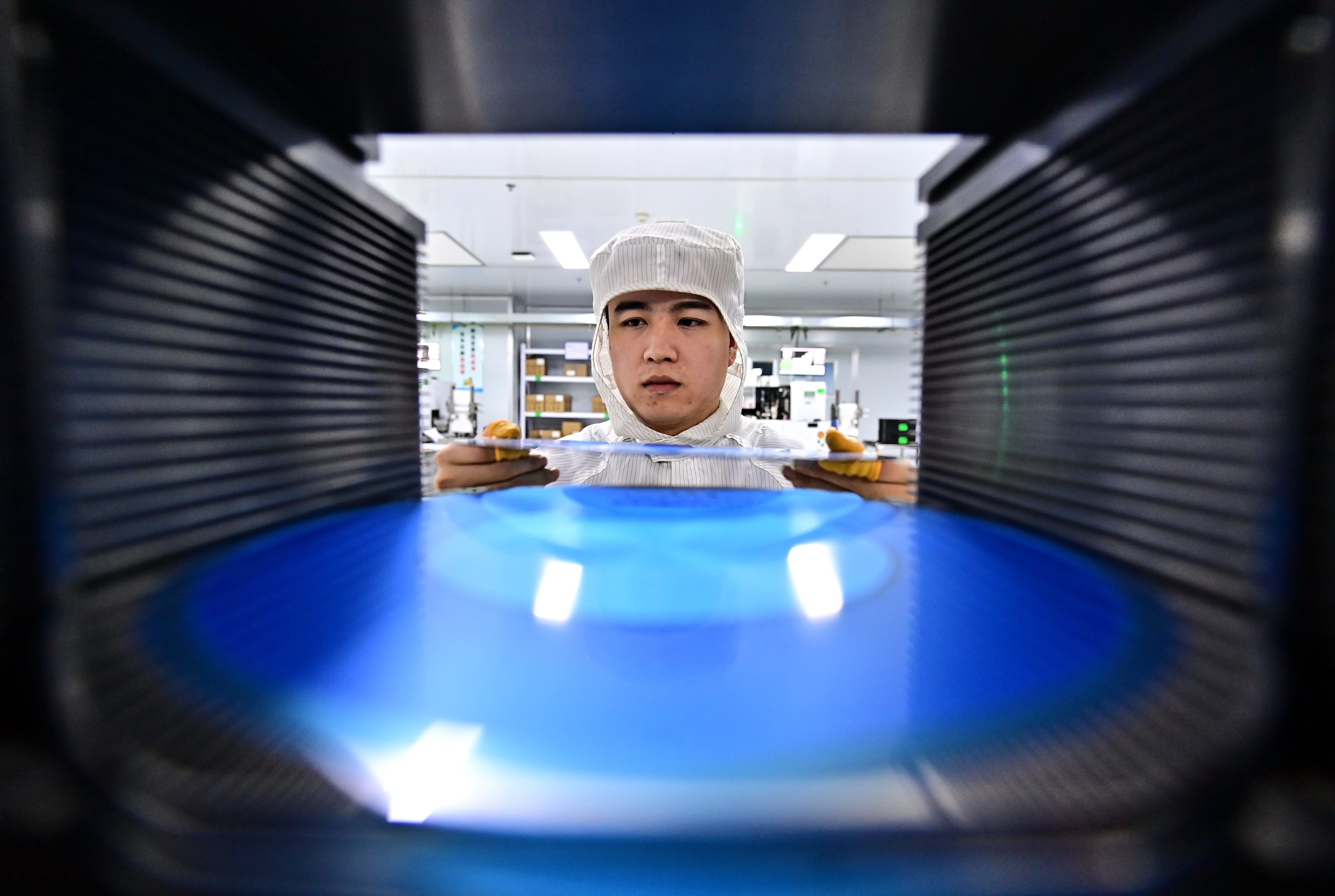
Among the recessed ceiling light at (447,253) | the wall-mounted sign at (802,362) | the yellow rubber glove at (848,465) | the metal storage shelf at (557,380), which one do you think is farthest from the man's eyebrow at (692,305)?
the metal storage shelf at (557,380)

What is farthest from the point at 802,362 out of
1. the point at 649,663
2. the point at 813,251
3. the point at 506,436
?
the point at 649,663

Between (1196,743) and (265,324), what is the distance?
53cm

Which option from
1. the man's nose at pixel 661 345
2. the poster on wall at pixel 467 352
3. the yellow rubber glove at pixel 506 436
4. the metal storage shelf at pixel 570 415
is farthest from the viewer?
the metal storage shelf at pixel 570 415

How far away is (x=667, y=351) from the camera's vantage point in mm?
1281

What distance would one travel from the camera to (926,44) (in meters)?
0.35

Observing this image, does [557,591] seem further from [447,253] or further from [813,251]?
[447,253]

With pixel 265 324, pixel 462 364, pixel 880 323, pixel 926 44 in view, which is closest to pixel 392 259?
pixel 265 324

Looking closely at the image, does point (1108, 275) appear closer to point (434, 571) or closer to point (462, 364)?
point (434, 571)

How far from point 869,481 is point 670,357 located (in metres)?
0.57

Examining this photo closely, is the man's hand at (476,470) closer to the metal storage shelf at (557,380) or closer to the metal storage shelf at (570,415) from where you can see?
the metal storage shelf at (570,415)

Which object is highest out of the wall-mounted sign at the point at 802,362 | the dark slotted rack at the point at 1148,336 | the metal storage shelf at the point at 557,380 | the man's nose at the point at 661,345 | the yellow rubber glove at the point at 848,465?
the wall-mounted sign at the point at 802,362

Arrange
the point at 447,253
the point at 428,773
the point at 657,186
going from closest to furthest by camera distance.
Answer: the point at 428,773, the point at 657,186, the point at 447,253

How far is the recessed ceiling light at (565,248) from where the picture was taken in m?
4.07

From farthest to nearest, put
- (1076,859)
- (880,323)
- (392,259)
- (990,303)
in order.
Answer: (880,323)
(392,259)
(990,303)
(1076,859)
